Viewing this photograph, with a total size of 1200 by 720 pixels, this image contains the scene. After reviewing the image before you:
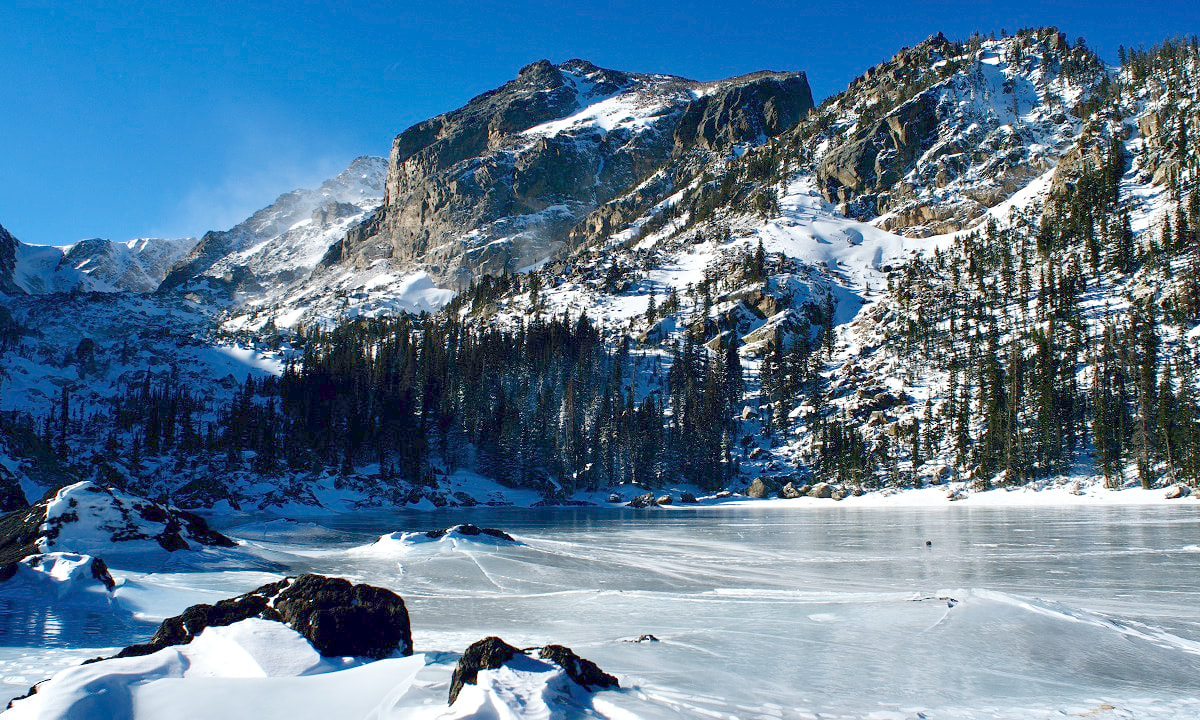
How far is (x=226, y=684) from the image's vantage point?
21.1 ft

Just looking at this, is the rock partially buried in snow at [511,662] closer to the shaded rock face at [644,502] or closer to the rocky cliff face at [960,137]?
the shaded rock face at [644,502]

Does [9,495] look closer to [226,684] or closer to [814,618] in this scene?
[226,684]

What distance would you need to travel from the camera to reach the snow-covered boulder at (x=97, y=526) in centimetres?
1979

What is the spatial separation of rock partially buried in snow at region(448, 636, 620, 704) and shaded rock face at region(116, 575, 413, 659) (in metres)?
2.19

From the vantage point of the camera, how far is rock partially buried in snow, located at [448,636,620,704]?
22.2 ft

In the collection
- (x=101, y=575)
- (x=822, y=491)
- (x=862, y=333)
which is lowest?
(x=822, y=491)

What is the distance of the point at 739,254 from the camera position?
507 ft

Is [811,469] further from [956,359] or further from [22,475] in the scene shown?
[22,475]

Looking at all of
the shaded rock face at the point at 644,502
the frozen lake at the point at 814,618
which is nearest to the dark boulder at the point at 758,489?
the shaded rock face at the point at 644,502

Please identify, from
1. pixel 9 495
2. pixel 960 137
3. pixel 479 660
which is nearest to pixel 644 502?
pixel 9 495

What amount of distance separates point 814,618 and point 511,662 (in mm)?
7961

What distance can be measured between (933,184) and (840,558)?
17095cm

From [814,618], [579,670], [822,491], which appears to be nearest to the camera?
[579,670]

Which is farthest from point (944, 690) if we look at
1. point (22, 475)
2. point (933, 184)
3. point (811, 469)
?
point (933, 184)
